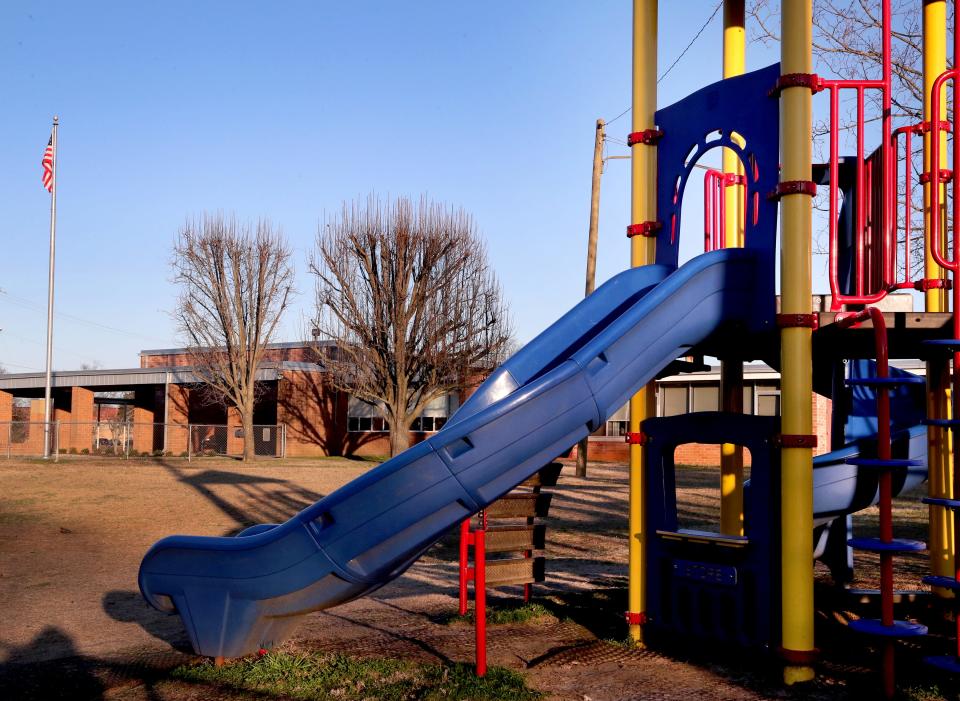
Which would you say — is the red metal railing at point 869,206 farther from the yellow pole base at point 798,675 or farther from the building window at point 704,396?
the building window at point 704,396

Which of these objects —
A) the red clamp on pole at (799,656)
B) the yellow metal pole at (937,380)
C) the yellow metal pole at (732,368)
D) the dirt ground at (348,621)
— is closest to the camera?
the red clamp on pole at (799,656)

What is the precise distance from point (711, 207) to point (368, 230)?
26260 mm

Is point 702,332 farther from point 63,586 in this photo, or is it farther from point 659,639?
point 63,586

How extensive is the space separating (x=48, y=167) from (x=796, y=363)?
3289 centimetres

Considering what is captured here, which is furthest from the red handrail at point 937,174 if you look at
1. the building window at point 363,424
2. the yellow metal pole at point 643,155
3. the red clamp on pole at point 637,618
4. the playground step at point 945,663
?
the building window at point 363,424

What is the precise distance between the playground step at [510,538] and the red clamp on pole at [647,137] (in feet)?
12.1

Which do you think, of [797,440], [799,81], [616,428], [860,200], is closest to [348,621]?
[797,440]

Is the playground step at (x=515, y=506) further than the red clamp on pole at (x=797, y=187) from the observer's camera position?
Yes

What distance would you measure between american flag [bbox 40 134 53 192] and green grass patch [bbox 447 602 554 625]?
3016 cm

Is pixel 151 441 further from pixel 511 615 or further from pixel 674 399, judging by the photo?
pixel 511 615

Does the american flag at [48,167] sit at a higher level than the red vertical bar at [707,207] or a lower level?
higher

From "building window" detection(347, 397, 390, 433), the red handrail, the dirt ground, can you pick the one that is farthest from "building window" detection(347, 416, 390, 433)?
the red handrail

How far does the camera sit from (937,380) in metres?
6.91

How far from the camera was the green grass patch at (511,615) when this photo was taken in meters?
8.16
